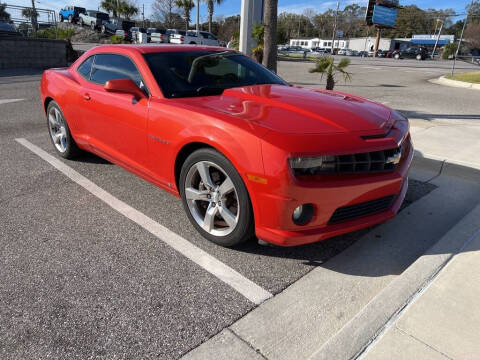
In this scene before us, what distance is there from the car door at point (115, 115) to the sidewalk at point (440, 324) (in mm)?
2352

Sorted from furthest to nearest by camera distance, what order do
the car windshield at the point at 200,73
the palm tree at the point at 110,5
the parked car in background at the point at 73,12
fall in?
the palm tree at the point at 110,5 → the parked car in background at the point at 73,12 → the car windshield at the point at 200,73

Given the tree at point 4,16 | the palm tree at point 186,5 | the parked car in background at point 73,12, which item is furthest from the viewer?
the palm tree at point 186,5

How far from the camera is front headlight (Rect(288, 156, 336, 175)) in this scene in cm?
231

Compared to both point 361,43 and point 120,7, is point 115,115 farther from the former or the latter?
point 361,43

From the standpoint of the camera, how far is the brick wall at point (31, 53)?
51.4 ft

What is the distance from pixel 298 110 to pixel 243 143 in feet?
2.15

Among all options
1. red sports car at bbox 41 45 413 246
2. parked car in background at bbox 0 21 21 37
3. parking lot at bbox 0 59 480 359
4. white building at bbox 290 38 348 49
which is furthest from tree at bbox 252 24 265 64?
white building at bbox 290 38 348 49

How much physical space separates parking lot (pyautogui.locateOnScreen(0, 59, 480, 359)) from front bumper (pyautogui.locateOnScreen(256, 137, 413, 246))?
0.34m

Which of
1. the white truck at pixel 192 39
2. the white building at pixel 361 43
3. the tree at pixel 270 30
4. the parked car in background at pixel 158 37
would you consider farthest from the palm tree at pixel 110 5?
the tree at pixel 270 30

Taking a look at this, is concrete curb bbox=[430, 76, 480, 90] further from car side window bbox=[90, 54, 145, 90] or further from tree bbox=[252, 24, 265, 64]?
car side window bbox=[90, 54, 145, 90]

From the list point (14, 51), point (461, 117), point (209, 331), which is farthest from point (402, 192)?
point (14, 51)

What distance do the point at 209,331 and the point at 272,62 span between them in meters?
7.85

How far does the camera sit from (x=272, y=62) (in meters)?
8.96

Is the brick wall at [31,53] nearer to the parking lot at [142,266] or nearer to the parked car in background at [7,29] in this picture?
the parked car in background at [7,29]
